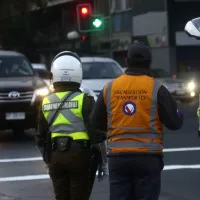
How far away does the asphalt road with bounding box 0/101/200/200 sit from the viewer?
9.59 m

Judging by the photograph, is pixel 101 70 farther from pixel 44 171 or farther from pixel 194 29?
pixel 194 29

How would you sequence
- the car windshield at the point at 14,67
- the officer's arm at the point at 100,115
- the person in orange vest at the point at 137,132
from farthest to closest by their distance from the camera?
the car windshield at the point at 14,67, the officer's arm at the point at 100,115, the person in orange vest at the point at 137,132

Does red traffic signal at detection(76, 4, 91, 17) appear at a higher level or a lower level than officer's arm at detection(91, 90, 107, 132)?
higher

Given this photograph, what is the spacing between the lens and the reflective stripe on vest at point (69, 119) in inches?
235

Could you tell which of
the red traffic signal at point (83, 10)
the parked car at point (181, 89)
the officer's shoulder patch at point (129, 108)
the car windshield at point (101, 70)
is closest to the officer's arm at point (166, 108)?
the officer's shoulder patch at point (129, 108)

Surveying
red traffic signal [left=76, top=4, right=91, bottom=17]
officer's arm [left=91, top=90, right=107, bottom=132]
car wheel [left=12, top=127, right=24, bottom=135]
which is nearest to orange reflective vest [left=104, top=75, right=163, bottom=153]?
officer's arm [left=91, top=90, right=107, bottom=132]

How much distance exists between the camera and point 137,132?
Answer: 5.53 meters

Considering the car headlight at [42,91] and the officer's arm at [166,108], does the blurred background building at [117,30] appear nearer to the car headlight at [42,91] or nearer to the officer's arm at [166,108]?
the car headlight at [42,91]

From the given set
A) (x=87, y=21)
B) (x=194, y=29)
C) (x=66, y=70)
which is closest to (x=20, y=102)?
(x=194, y=29)

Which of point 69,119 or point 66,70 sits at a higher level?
point 66,70

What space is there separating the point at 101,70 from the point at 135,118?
13.4 metres

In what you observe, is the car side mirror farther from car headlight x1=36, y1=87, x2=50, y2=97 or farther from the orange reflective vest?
car headlight x1=36, y1=87, x2=50, y2=97

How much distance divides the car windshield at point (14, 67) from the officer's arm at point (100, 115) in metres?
10.4

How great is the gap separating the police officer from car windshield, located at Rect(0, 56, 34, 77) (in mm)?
9964
